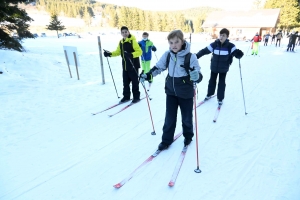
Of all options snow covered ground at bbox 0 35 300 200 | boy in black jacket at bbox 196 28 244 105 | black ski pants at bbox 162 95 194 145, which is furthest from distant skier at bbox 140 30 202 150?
boy in black jacket at bbox 196 28 244 105

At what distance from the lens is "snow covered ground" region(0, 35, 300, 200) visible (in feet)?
8.54

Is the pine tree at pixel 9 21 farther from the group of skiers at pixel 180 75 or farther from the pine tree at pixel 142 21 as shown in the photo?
the pine tree at pixel 142 21

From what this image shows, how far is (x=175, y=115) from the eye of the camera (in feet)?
10.9

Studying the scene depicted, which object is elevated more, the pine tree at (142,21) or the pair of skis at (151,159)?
the pine tree at (142,21)

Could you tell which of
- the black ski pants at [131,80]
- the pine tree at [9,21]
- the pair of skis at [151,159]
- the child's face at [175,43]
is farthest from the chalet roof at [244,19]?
the pair of skis at [151,159]

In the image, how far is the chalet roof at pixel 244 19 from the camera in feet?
129

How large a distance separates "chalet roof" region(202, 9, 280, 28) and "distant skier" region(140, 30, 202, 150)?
4358 cm

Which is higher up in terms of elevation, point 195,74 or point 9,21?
point 9,21

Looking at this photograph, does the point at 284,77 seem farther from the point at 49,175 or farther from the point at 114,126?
the point at 49,175

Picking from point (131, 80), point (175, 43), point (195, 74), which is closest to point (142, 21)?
point (131, 80)

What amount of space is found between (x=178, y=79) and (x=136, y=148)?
1.44 m

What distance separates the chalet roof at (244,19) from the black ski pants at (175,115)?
143ft

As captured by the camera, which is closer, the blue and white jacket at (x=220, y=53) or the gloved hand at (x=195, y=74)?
the gloved hand at (x=195, y=74)

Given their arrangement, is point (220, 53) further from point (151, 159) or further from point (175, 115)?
point (151, 159)
